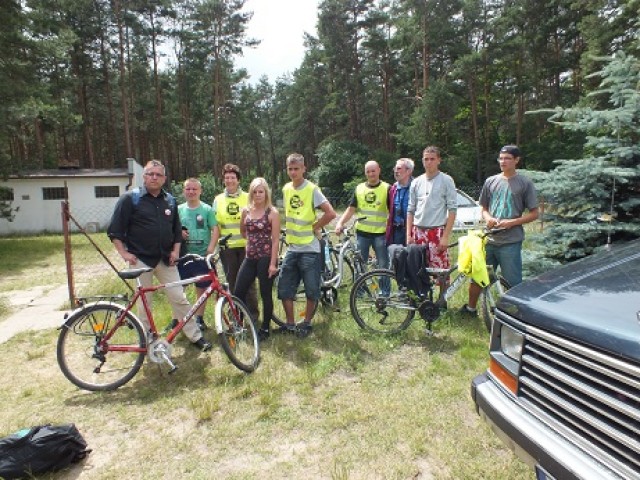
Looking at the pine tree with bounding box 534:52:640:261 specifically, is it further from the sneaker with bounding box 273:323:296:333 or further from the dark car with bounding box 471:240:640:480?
the sneaker with bounding box 273:323:296:333

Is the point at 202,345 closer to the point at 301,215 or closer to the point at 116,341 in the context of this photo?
the point at 116,341

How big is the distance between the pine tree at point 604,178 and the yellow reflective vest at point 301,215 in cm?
234

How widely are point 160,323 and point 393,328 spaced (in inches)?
111

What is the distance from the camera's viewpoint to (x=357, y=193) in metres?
5.38

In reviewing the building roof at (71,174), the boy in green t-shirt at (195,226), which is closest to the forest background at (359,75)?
the building roof at (71,174)

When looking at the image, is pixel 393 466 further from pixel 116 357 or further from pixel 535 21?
pixel 535 21

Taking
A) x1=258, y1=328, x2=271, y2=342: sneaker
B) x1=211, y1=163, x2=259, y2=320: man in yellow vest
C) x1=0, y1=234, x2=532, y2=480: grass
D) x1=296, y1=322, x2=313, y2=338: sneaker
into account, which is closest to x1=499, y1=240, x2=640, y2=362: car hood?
x1=0, y1=234, x2=532, y2=480: grass

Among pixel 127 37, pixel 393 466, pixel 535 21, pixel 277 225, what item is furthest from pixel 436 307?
pixel 127 37

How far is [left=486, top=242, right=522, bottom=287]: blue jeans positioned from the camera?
4.24m

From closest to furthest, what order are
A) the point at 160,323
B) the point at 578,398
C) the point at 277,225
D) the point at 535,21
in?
the point at 578,398
the point at 277,225
the point at 160,323
the point at 535,21

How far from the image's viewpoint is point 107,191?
21.1 metres

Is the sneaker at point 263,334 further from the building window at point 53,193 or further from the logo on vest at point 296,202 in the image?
the building window at point 53,193

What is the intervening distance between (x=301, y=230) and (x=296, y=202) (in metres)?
0.30

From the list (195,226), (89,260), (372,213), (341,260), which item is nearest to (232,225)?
(195,226)
